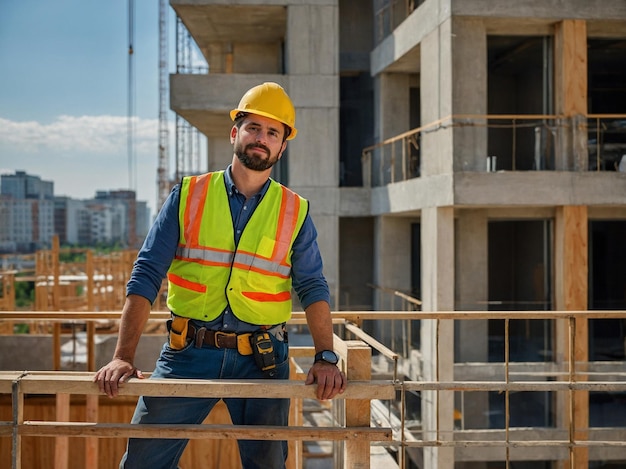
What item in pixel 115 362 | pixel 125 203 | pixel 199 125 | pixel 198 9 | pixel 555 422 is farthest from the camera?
pixel 125 203

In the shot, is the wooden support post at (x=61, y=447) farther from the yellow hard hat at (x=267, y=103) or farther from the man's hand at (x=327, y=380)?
the yellow hard hat at (x=267, y=103)

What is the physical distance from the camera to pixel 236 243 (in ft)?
10.9

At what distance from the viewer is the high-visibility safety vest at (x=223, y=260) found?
3.27 m

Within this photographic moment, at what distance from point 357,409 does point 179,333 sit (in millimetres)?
939

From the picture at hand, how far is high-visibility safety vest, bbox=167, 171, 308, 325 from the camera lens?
10.7ft

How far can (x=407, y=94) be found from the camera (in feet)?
61.0

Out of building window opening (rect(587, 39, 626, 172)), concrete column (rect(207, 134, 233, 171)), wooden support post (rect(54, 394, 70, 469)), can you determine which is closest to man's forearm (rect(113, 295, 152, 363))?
wooden support post (rect(54, 394, 70, 469))

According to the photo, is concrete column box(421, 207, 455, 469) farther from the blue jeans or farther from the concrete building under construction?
the blue jeans

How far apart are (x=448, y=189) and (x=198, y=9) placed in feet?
29.8

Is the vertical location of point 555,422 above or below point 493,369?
below

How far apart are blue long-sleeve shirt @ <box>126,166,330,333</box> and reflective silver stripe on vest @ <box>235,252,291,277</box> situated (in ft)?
0.27

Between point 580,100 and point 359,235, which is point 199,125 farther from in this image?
point 580,100

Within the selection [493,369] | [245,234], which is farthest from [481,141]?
[245,234]

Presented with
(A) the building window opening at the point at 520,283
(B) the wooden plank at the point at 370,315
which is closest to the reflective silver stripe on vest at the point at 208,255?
(B) the wooden plank at the point at 370,315
